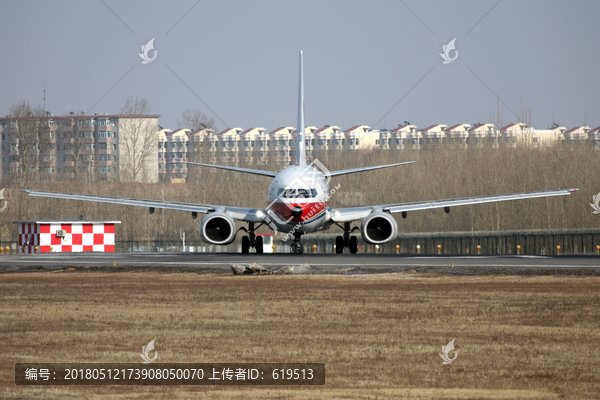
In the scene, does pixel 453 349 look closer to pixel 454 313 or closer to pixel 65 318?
pixel 454 313

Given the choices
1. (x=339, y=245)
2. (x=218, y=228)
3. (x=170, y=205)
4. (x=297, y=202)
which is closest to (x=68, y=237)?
(x=170, y=205)

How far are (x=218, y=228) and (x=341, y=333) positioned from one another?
2359 cm

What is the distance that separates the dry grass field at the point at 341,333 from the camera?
7473 mm

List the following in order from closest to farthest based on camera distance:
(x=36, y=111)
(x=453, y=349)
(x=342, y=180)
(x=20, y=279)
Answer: (x=453, y=349) < (x=20, y=279) < (x=342, y=180) < (x=36, y=111)

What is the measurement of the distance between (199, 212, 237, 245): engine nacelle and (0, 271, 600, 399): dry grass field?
14988mm

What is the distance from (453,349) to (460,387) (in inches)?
69.8

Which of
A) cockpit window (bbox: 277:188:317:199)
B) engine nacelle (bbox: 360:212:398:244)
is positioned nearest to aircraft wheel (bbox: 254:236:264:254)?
cockpit window (bbox: 277:188:317:199)

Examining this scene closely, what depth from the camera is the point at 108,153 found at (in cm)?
13638

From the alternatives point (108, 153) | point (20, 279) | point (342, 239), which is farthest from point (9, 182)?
point (20, 279)

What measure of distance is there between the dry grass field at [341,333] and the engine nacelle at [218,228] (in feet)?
49.2

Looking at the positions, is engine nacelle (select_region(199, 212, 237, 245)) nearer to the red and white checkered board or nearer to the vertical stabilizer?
the vertical stabilizer

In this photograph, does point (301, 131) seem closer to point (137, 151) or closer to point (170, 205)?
point (170, 205)

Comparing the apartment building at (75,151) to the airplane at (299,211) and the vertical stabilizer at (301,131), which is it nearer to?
the vertical stabilizer at (301,131)

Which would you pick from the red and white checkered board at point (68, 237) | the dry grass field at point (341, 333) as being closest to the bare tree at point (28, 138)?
the red and white checkered board at point (68, 237)
